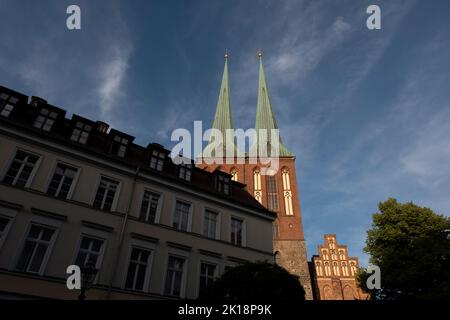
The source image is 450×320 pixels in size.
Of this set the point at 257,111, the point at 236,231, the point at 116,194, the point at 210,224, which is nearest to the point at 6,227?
the point at 116,194

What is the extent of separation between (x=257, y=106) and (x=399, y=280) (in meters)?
49.8

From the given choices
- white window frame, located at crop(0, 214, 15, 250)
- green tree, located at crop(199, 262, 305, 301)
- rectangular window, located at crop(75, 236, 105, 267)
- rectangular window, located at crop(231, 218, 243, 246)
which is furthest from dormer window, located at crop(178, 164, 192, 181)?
white window frame, located at crop(0, 214, 15, 250)

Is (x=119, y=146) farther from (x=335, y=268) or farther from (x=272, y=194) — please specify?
(x=335, y=268)

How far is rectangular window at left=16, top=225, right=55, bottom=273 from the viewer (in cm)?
1262

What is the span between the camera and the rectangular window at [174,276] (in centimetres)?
1570

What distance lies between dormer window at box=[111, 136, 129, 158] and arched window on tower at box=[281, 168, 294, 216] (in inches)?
1349

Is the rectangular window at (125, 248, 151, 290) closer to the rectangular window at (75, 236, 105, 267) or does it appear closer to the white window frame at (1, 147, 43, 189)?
the rectangular window at (75, 236, 105, 267)

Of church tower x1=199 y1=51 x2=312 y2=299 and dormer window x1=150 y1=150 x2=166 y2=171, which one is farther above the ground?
church tower x1=199 y1=51 x2=312 y2=299

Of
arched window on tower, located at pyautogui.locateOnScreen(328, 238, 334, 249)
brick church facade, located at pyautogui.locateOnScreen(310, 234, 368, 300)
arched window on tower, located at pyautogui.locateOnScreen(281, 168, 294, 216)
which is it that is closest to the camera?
arched window on tower, located at pyautogui.locateOnScreen(281, 168, 294, 216)

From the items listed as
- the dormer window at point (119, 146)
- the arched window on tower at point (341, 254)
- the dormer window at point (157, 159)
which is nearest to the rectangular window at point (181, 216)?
the dormer window at point (157, 159)

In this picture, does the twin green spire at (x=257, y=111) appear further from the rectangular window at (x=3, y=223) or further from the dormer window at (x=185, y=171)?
the rectangular window at (x=3, y=223)

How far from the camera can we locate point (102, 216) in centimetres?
1536

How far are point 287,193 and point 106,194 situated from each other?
3765 cm
